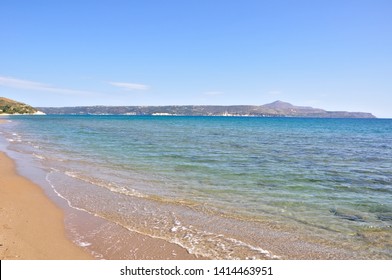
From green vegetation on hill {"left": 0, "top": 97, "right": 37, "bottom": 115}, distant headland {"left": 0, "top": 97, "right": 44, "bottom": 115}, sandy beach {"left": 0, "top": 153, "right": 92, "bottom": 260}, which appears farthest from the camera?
green vegetation on hill {"left": 0, "top": 97, "right": 37, "bottom": 115}

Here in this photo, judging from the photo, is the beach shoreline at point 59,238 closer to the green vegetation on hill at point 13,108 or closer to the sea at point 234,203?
the sea at point 234,203

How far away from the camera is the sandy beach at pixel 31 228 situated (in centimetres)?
652

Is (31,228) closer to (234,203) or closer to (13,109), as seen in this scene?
(234,203)

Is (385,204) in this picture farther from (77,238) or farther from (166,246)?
(77,238)

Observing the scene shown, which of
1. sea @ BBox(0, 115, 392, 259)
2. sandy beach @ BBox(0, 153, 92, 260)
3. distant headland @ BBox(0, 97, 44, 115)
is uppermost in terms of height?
distant headland @ BBox(0, 97, 44, 115)

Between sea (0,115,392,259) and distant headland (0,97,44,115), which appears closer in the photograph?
sea (0,115,392,259)

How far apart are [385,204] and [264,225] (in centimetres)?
535

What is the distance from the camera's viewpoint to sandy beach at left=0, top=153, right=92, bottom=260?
6519 mm

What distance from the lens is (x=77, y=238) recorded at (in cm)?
741

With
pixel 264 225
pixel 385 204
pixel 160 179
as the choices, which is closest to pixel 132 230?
pixel 264 225

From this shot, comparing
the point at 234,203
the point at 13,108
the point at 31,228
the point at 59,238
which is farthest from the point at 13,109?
the point at 59,238

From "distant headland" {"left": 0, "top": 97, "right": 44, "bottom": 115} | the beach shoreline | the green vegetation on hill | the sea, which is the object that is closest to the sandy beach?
the beach shoreline

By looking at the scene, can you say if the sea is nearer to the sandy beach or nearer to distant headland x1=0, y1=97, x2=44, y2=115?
the sandy beach

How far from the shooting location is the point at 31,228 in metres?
8.00
